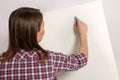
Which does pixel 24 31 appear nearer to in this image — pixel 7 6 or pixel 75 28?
pixel 75 28

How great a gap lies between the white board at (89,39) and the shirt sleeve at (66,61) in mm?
142

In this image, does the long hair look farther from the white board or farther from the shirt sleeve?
the white board

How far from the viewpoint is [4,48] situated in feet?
4.64

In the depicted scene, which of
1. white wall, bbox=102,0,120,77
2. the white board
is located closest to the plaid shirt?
the white board

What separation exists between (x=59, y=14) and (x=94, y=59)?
293 millimetres

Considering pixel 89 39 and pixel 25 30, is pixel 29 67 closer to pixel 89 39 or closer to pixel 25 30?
pixel 25 30

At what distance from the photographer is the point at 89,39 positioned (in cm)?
125

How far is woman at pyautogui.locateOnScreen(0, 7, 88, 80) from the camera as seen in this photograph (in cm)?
102

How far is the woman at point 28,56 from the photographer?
3.34 ft

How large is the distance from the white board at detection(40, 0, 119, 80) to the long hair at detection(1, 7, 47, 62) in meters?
0.24

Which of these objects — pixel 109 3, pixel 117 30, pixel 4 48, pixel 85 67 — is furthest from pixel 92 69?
pixel 4 48

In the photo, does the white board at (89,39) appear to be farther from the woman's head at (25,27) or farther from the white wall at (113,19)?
the woman's head at (25,27)

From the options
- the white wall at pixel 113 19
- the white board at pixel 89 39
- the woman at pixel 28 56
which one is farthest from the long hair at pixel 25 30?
the white wall at pixel 113 19

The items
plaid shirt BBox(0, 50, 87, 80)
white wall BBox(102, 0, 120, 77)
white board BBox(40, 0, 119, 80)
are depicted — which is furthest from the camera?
white wall BBox(102, 0, 120, 77)
